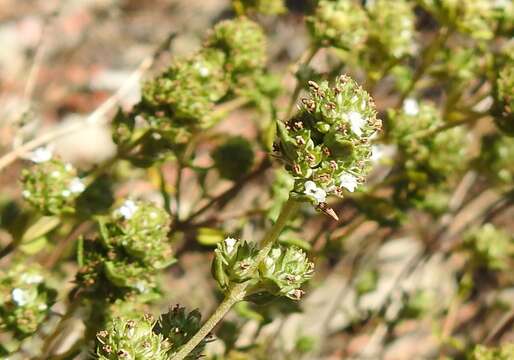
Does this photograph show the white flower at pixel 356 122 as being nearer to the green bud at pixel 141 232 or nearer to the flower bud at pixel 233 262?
the flower bud at pixel 233 262

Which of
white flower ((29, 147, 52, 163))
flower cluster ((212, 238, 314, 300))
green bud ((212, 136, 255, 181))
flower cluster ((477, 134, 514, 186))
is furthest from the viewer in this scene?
flower cluster ((477, 134, 514, 186))

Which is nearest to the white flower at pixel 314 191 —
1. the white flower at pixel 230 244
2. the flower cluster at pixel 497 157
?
the white flower at pixel 230 244

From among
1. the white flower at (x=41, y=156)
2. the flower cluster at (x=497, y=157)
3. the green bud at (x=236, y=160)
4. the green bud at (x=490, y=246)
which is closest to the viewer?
the white flower at (x=41, y=156)

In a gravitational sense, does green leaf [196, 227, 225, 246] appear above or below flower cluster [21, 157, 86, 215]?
below

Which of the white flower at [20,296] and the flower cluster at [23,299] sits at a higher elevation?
the white flower at [20,296]

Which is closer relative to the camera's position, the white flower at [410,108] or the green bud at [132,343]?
the green bud at [132,343]

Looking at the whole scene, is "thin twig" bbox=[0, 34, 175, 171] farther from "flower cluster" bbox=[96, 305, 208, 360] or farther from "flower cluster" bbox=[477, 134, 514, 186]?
"flower cluster" bbox=[477, 134, 514, 186]

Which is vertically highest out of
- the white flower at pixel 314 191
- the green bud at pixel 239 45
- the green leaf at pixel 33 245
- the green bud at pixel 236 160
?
the white flower at pixel 314 191

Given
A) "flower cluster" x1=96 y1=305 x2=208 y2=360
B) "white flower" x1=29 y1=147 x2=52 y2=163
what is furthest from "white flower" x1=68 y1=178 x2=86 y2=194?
"flower cluster" x1=96 y1=305 x2=208 y2=360
